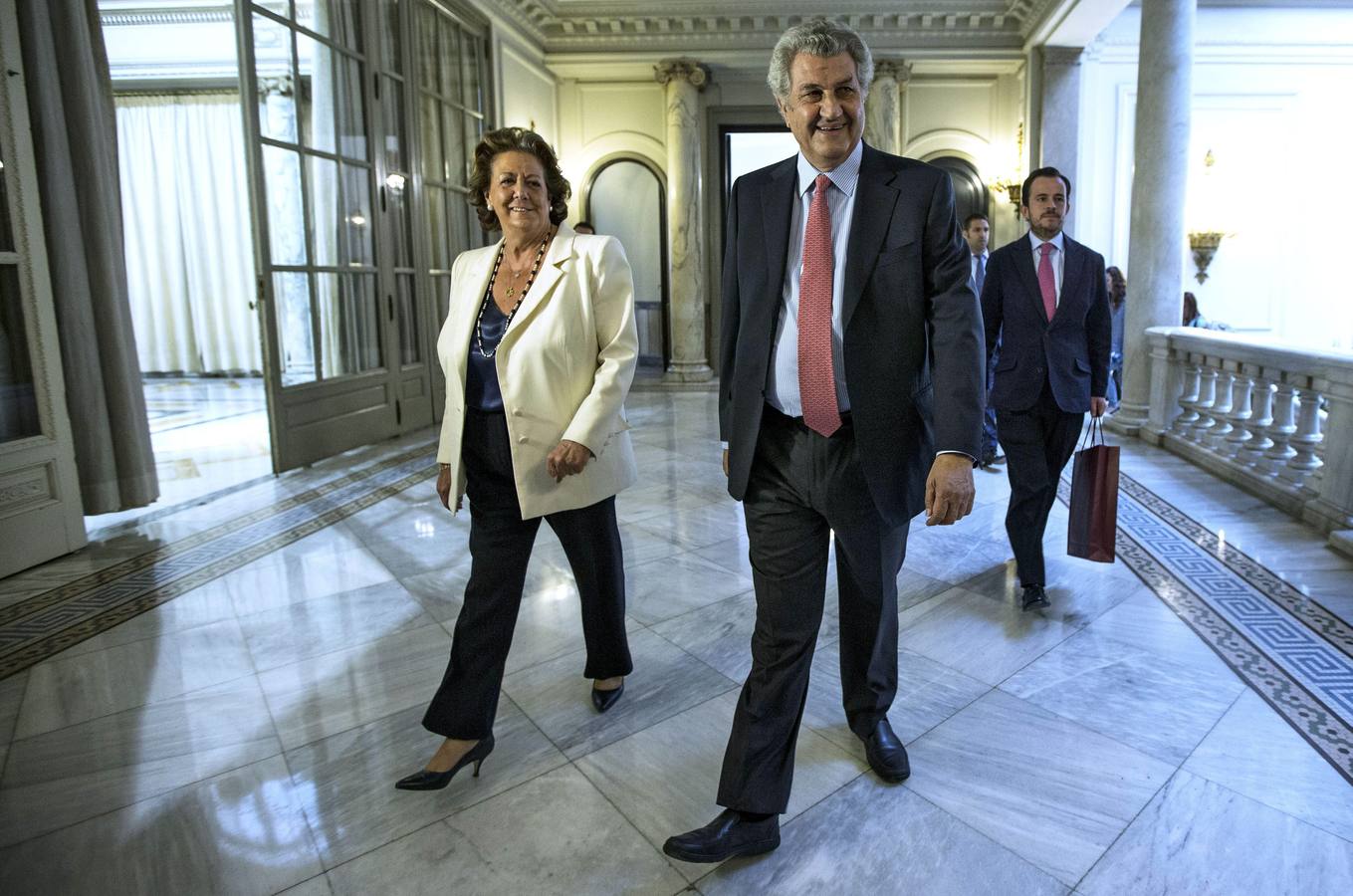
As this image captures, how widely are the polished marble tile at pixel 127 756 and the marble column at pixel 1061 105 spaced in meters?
9.51

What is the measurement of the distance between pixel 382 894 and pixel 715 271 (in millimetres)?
10331

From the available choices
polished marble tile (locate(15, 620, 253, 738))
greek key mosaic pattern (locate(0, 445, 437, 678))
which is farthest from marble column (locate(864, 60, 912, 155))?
polished marble tile (locate(15, 620, 253, 738))

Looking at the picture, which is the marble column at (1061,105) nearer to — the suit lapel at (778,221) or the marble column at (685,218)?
the marble column at (685,218)

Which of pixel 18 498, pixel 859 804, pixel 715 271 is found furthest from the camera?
pixel 715 271

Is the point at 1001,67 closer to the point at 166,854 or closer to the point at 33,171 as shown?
the point at 33,171

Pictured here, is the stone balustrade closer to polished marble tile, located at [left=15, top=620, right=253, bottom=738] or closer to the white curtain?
polished marble tile, located at [left=15, top=620, right=253, bottom=738]

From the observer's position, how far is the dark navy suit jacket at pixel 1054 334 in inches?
125

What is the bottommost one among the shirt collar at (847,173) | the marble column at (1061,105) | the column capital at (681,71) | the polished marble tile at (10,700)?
the polished marble tile at (10,700)

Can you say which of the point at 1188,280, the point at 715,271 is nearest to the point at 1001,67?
the point at 1188,280

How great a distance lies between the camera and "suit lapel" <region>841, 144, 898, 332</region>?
1.69m

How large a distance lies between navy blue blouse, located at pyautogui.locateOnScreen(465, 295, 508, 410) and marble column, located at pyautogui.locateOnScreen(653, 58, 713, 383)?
8598mm

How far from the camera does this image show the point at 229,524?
14.9 ft

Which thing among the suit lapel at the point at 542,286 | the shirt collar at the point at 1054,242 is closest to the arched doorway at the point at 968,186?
the shirt collar at the point at 1054,242

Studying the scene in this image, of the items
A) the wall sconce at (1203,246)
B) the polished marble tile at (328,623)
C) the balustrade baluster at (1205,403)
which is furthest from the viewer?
the wall sconce at (1203,246)
